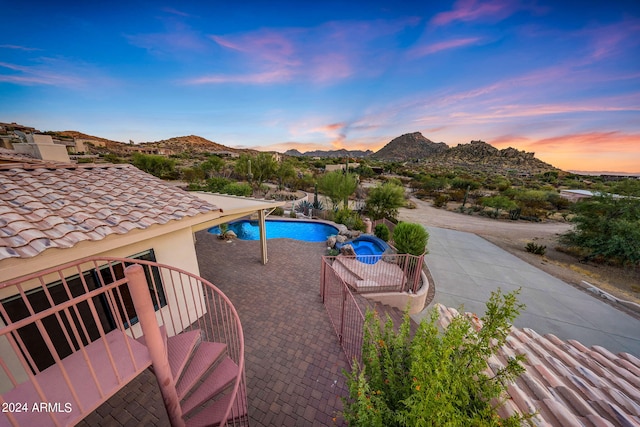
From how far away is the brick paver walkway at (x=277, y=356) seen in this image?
3314 mm

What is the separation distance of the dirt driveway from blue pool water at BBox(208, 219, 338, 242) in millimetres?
10053

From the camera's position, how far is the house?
2195mm

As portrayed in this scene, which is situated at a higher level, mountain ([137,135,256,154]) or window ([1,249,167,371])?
mountain ([137,135,256,154])

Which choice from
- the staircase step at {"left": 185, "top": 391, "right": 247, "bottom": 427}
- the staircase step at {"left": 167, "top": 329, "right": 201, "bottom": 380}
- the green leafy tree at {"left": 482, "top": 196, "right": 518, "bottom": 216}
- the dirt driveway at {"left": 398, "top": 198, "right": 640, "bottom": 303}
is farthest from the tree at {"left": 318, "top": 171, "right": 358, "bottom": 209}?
the green leafy tree at {"left": 482, "top": 196, "right": 518, "bottom": 216}

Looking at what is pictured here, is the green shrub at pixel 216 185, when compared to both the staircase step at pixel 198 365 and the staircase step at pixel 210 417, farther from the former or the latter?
the staircase step at pixel 210 417

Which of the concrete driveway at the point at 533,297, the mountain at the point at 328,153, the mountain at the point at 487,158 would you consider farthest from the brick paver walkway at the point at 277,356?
the mountain at the point at 328,153

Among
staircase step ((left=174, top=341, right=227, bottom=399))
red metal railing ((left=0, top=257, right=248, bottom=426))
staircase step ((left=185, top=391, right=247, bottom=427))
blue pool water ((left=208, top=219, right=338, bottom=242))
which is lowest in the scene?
blue pool water ((left=208, top=219, right=338, bottom=242))

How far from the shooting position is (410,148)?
368 ft

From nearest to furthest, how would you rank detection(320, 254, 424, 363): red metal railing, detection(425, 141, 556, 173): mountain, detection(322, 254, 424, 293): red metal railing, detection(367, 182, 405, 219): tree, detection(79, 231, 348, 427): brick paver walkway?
1. detection(79, 231, 348, 427): brick paver walkway
2. detection(320, 254, 424, 363): red metal railing
3. detection(322, 254, 424, 293): red metal railing
4. detection(367, 182, 405, 219): tree
5. detection(425, 141, 556, 173): mountain

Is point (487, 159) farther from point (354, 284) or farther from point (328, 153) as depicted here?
point (354, 284)

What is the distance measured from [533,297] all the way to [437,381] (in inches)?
396

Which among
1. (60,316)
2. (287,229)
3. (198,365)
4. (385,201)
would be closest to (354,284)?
(198,365)

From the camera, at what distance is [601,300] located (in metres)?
8.24

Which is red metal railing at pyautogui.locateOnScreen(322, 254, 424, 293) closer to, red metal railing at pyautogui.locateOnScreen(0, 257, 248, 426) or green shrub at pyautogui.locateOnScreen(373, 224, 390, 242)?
green shrub at pyautogui.locateOnScreen(373, 224, 390, 242)
